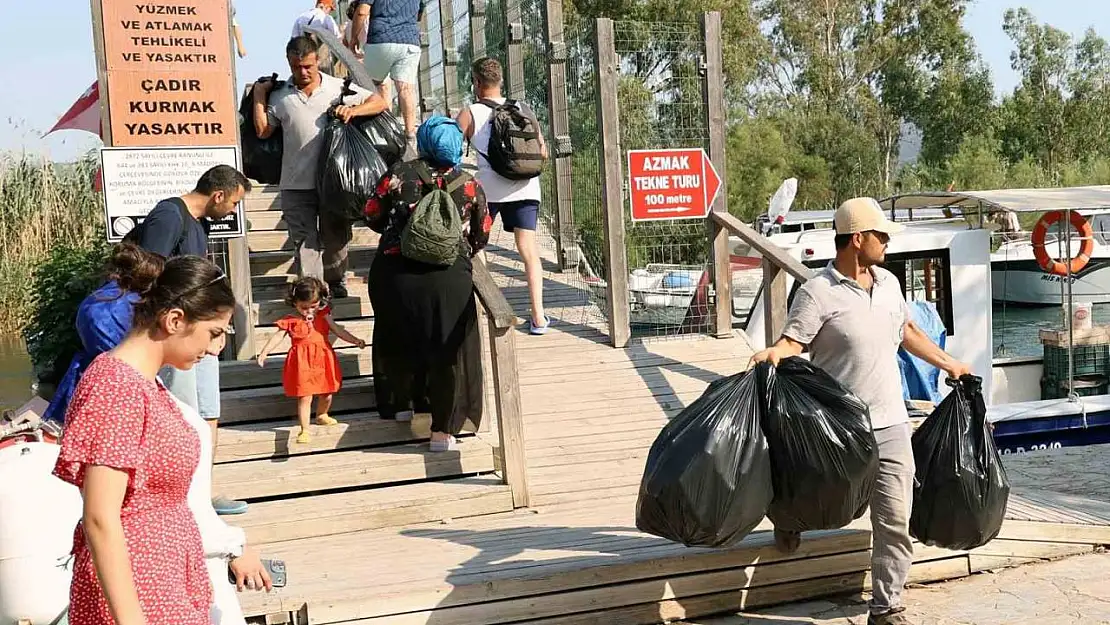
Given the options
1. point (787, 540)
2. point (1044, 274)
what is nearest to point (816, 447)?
point (787, 540)

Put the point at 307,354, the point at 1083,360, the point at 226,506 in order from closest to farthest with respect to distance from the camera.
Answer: the point at 226,506 → the point at 307,354 → the point at 1083,360

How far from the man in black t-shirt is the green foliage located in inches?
114

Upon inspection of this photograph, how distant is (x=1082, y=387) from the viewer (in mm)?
12711

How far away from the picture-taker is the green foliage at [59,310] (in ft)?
26.1

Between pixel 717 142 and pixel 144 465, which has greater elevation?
pixel 717 142

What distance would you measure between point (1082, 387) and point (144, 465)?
11924mm

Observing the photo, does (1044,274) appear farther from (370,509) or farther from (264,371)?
(370,509)

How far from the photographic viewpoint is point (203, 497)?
3.01 metres

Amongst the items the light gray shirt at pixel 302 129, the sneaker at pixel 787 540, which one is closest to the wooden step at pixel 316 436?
the light gray shirt at pixel 302 129

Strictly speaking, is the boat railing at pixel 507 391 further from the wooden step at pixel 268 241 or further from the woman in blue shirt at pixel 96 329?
the wooden step at pixel 268 241

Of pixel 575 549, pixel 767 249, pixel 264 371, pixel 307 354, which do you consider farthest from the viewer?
pixel 767 249

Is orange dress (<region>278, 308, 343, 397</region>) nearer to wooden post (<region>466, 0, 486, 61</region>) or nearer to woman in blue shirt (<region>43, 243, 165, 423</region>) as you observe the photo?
woman in blue shirt (<region>43, 243, 165, 423</region>)

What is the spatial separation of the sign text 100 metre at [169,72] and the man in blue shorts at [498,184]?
1597 millimetres

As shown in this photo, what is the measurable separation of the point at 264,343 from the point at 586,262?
3074 mm
